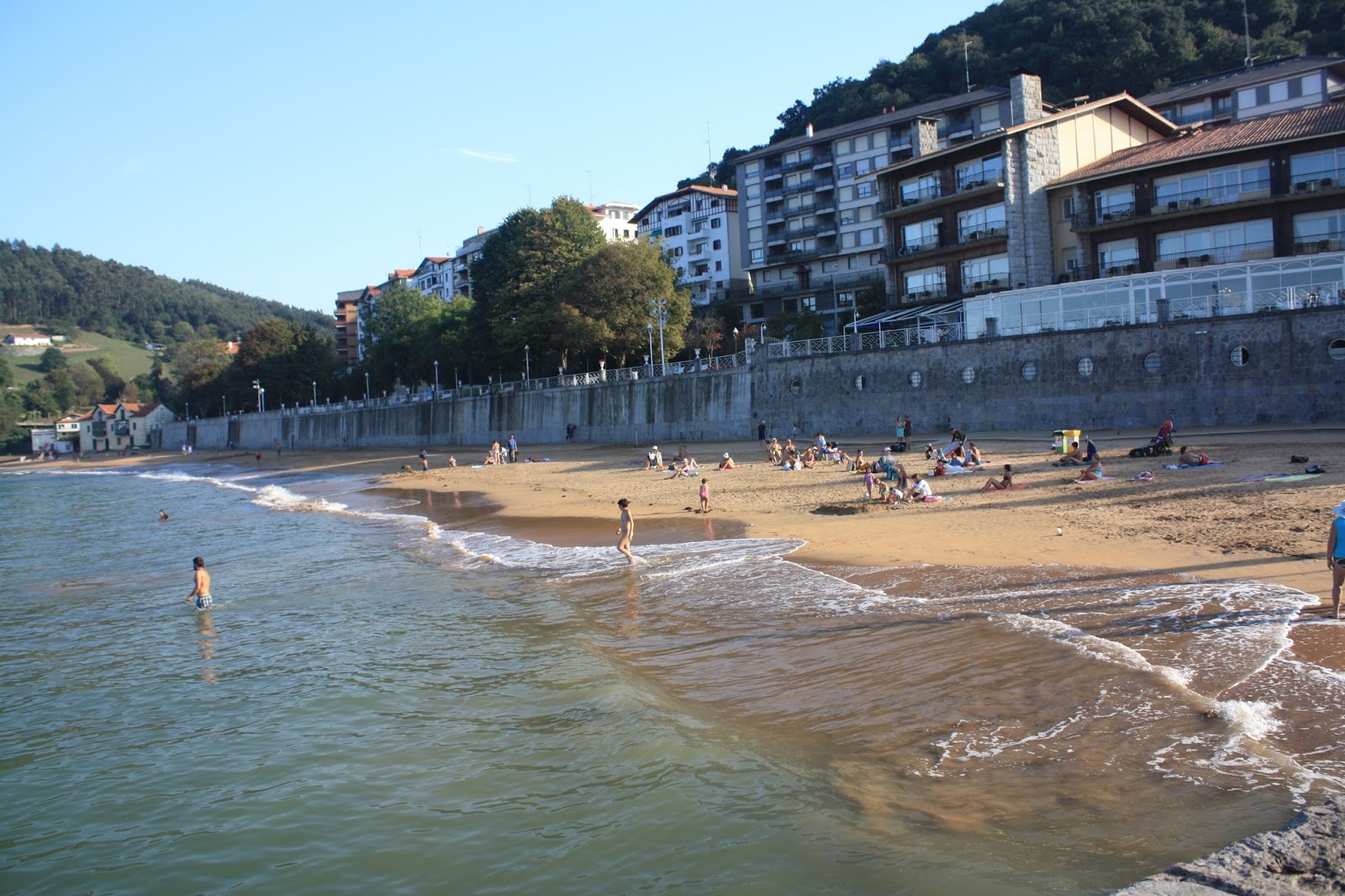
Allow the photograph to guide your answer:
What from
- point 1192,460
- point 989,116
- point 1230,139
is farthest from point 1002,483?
point 989,116

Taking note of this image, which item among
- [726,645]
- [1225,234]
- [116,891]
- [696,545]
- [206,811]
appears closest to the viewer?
[116,891]

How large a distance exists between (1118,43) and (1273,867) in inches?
3284

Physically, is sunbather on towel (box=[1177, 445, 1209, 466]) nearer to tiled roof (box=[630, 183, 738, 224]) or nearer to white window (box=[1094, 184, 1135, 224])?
white window (box=[1094, 184, 1135, 224])

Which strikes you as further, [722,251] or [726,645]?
[722,251]

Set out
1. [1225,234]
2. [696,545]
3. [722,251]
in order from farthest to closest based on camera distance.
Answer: [722,251] → [1225,234] → [696,545]

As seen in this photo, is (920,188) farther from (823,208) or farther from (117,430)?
(117,430)

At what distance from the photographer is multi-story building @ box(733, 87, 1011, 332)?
72438mm

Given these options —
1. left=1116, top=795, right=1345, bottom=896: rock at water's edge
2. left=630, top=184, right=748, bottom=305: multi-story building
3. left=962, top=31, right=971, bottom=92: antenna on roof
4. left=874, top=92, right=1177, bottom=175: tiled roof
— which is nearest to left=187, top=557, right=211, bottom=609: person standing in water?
left=1116, top=795, right=1345, bottom=896: rock at water's edge

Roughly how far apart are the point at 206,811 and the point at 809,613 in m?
7.90

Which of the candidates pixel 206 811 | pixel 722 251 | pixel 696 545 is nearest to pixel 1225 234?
pixel 696 545

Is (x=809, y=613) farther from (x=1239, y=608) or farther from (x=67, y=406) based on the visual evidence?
(x=67, y=406)

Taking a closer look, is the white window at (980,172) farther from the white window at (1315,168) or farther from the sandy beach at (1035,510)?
the sandy beach at (1035,510)

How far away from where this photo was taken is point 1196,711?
308 inches

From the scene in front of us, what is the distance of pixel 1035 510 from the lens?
717 inches
